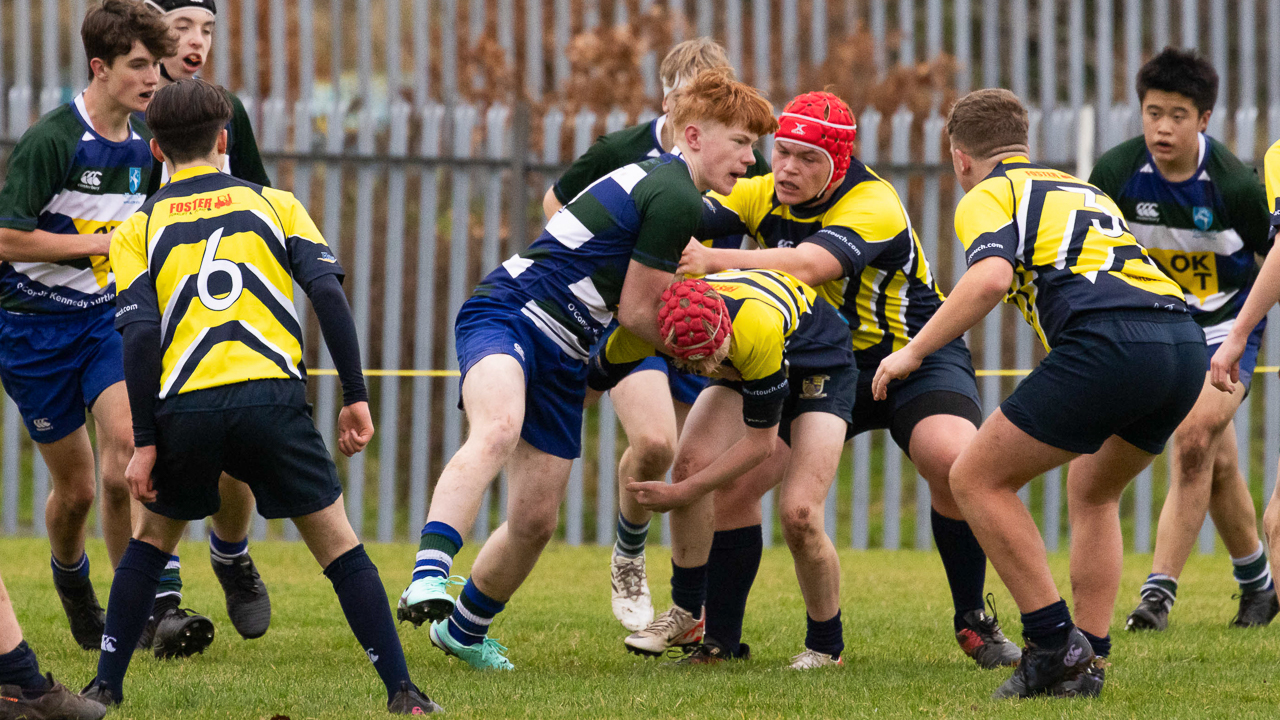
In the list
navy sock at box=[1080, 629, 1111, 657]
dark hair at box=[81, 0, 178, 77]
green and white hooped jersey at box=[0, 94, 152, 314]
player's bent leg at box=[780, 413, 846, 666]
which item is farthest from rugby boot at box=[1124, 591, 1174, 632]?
dark hair at box=[81, 0, 178, 77]

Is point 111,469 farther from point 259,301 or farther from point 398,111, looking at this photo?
point 398,111

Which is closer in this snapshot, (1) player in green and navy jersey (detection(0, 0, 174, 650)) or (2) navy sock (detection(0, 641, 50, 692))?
(2) navy sock (detection(0, 641, 50, 692))

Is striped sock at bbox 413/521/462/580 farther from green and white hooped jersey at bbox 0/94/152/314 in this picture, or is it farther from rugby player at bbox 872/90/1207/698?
green and white hooped jersey at bbox 0/94/152/314

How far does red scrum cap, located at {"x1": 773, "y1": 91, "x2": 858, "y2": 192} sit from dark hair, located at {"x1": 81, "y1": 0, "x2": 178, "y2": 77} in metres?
2.23

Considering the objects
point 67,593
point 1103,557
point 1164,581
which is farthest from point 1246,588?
point 67,593

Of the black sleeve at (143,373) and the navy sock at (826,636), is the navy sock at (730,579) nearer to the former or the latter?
the navy sock at (826,636)

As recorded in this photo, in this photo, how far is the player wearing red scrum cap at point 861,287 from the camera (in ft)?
16.3

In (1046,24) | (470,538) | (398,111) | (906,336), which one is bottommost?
(470,538)

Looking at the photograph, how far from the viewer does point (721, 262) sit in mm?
5043

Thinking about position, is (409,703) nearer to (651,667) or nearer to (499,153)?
(651,667)

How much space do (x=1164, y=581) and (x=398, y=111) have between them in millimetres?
5725

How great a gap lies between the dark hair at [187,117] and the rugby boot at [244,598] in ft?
6.46

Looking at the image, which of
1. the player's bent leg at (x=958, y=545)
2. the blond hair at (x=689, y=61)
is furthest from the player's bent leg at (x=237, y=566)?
the player's bent leg at (x=958, y=545)

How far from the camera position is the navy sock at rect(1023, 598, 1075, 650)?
413cm
